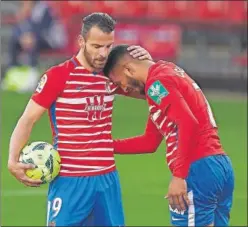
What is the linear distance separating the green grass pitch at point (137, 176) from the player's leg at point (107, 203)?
3.27 meters

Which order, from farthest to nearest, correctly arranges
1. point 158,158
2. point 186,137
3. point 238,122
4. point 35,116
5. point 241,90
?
point 241,90 → point 238,122 → point 158,158 → point 35,116 → point 186,137

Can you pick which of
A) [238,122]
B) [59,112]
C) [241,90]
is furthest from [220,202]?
[241,90]

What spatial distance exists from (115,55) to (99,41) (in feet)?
0.51

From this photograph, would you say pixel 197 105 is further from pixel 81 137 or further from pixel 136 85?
pixel 81 137

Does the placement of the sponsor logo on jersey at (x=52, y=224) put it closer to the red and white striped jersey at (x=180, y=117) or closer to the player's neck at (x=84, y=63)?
the red and white striped jersey at (x=180, y=117)

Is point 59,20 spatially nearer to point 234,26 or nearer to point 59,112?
point 234,26

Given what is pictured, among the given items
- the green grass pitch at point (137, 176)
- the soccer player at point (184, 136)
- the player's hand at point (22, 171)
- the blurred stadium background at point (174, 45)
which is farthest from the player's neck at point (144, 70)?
the blurred stadium background at point (174, 45)

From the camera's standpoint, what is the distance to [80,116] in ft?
28.0

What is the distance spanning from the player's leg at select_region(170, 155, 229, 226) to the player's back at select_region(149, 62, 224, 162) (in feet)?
0.28

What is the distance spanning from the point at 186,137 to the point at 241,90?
52.9 feet

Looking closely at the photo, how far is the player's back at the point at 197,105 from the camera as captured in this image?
8055mm

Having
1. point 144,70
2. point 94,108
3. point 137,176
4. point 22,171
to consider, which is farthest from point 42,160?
point 137,176

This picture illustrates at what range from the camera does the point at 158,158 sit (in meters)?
16.0

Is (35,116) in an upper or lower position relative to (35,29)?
lower
